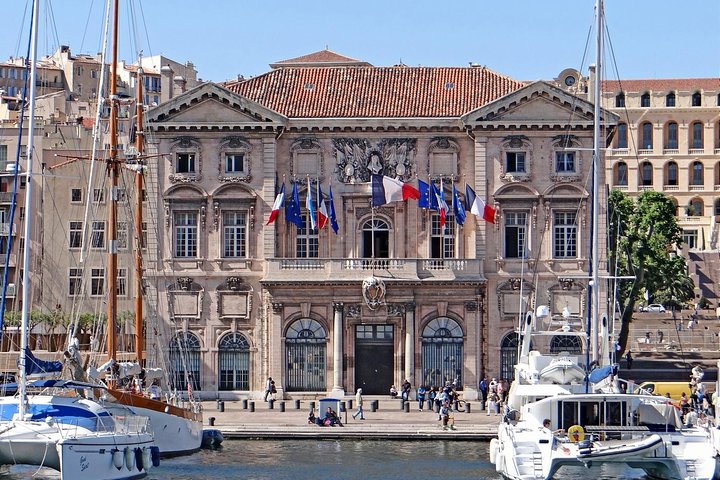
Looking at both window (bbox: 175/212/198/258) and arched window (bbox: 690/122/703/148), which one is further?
arched window (bbox: 690/122/703/148)

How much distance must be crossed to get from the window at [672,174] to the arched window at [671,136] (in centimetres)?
179

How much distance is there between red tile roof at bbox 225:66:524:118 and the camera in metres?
85.1

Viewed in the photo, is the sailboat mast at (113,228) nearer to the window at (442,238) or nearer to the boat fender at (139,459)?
the boat fender at (139,459)

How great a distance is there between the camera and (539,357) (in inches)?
2457

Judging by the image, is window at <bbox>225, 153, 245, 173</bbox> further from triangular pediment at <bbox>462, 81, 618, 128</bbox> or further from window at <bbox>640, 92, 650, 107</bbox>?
window at <bbox>640, 92, 650, 107</bbox>

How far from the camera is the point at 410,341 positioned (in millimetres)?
83062

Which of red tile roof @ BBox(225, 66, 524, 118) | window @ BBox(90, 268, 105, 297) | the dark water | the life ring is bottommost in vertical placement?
the dark water

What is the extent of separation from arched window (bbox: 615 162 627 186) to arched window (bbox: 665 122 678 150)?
450 cm

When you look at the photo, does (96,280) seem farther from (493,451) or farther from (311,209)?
(493,451)

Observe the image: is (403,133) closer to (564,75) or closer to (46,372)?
(46,372)

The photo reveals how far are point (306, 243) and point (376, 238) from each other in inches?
133

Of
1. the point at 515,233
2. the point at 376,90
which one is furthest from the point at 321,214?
the point at 515,233

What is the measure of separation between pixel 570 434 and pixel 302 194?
3268 cm

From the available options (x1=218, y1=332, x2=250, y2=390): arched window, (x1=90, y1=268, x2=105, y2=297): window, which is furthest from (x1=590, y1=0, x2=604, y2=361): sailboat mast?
(x1=90, y1=268, x2=105, y2=297): window
